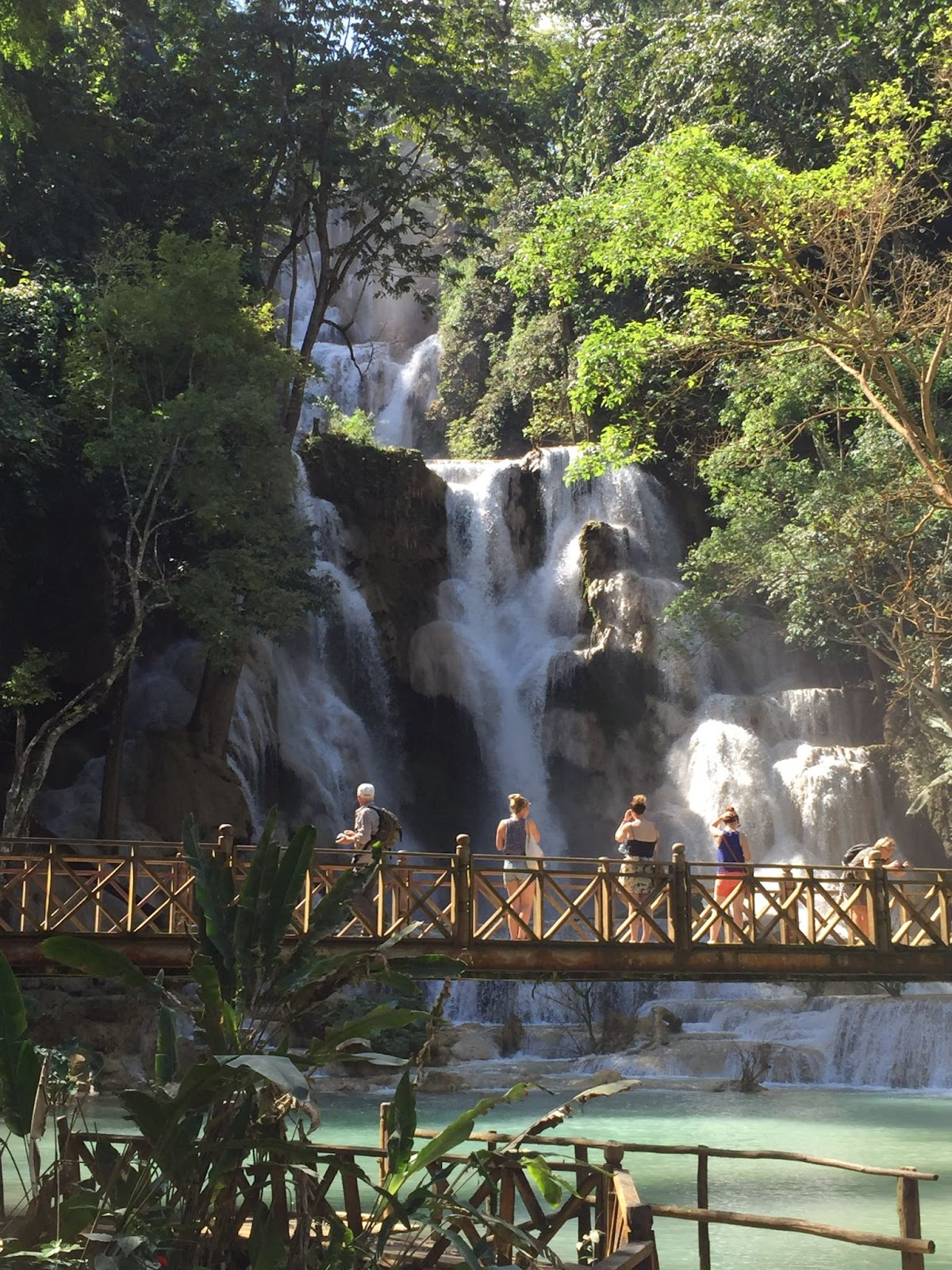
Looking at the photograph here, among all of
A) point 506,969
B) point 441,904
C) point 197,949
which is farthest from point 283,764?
point 197,949

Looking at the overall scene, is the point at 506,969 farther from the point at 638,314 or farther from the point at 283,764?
the point at 638,314

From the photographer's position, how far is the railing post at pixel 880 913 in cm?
1325

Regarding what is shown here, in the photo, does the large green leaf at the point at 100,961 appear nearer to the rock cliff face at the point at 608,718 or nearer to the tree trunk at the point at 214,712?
the tree trunk at the point at 214,712

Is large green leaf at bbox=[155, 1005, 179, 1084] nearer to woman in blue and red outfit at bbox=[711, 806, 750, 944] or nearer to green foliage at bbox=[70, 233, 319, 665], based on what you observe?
woman in blue and red outfit at bbox=[711, 806, 750, 944]

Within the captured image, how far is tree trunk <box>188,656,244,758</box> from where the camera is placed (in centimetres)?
2377

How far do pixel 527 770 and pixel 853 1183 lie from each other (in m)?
15.6

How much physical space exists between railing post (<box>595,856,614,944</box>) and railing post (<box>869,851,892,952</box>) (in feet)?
8.55

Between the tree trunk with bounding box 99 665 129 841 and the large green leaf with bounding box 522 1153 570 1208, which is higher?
the tree trunk with bounding box 99 665 129 841

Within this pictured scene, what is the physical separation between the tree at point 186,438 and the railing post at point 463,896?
8246mm

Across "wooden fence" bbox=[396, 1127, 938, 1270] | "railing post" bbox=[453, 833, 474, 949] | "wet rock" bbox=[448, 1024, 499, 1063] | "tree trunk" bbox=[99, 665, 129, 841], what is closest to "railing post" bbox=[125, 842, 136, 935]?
"railing post" bbox=[453, 833, 474, 949]

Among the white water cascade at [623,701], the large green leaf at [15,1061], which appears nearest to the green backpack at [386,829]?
the large green leaf at [15,1061]

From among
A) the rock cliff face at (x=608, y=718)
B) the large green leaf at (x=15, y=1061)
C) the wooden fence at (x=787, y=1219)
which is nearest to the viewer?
the large green leaf at (x=15, y=1061)

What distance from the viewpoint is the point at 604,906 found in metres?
12.7

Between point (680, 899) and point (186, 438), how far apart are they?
1101 centimetres
